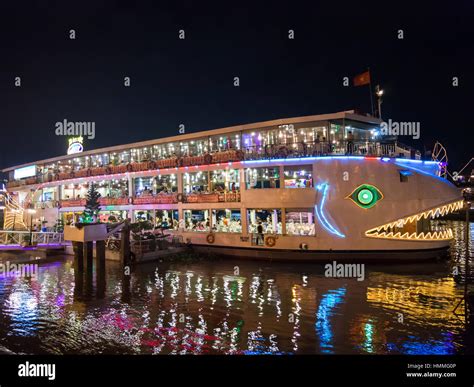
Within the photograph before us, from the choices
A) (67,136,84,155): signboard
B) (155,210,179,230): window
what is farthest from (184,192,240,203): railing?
(67,136,84,155): signboard

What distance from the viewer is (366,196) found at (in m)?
23.3

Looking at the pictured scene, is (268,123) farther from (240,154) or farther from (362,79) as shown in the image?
(362,79)

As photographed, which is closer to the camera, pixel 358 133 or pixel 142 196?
pixel 358 133

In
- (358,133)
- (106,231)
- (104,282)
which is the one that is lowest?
(104,282)

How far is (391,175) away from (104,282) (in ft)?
59.3

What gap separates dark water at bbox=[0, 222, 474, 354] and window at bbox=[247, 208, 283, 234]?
4.14 metres

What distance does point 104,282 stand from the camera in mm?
20266

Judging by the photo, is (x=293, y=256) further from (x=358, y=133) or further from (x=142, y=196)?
(x=142, y=196)

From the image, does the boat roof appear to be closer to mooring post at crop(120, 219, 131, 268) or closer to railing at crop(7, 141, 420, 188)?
railing at crop(7, 141, 420, 188)

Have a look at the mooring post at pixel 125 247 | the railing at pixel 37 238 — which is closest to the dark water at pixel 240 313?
the mooring post at pixel 125 247

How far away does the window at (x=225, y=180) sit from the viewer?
29.6 m

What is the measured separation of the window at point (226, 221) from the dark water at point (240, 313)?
19.4ft

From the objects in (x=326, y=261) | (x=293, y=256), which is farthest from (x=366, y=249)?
(x=293, y=256)
